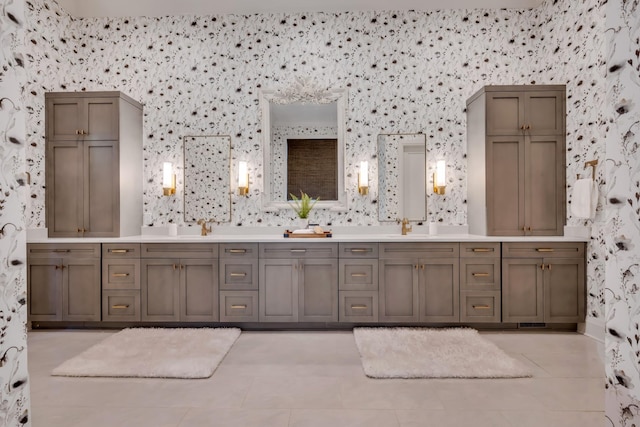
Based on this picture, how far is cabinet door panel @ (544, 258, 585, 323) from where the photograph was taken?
3261 mm

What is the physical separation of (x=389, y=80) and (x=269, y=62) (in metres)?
1.37

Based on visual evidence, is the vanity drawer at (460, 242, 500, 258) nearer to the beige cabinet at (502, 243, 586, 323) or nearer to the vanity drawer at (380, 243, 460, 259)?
the vanity drawer at (380, 243, 460, 259)

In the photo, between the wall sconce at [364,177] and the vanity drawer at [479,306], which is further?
the wall sconce at [364,177]

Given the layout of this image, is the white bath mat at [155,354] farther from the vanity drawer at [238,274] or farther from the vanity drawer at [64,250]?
the vanity drawer at [64,250]

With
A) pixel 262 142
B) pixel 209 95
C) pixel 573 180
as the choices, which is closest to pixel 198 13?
pixel 209 95

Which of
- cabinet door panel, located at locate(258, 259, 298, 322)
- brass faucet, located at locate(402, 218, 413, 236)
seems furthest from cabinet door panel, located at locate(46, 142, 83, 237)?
brass faucet, located at locate(402, 218, 413, 236)

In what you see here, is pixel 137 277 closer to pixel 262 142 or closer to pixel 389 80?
pixel 262 142

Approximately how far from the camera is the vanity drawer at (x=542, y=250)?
3.27m

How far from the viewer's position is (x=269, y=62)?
4.03m

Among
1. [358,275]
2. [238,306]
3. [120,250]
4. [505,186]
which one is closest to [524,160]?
[505,186]

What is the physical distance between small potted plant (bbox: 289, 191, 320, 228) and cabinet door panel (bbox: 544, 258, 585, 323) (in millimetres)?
2331

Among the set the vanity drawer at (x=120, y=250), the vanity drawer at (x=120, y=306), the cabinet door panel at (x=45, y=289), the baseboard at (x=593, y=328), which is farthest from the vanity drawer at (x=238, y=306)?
the baseboard at (x=593, y=328)

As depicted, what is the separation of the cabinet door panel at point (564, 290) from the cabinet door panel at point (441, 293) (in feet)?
2.69

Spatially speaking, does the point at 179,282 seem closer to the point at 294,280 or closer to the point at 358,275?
the point at 294,280
